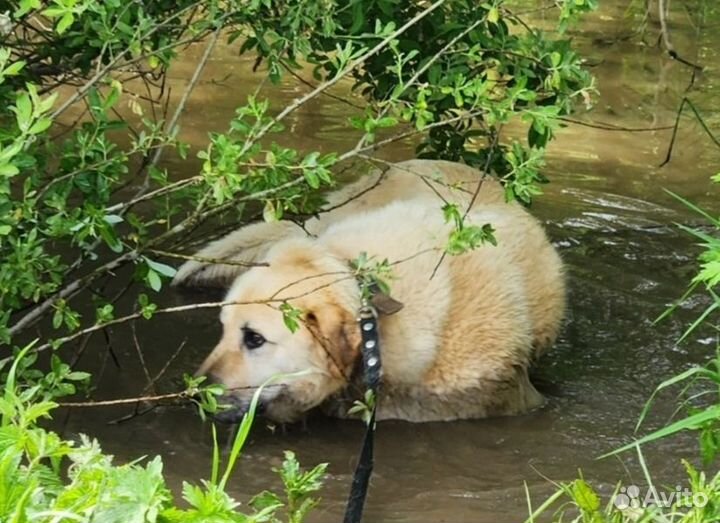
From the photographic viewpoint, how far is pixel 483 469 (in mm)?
4195

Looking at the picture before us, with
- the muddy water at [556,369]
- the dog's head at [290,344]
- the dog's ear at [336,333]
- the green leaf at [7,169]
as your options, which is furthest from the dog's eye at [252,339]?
the green leaf at [7,169]

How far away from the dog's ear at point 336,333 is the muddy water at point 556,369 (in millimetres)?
305

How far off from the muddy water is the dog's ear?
12.0 inches

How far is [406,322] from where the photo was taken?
4.57 meters

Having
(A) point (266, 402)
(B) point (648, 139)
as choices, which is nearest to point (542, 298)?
(A) point (266, 402)

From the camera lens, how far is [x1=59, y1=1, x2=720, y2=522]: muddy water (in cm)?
408

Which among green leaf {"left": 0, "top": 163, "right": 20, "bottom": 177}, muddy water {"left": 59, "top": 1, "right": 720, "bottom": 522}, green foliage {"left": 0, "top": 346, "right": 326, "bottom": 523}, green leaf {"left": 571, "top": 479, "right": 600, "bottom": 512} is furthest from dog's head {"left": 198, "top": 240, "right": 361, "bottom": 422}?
green foliage {"left": 0, "top": 346, "right": 326, "bottom": 523}

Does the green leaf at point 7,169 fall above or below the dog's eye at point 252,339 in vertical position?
above

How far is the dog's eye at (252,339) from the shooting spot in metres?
4.42

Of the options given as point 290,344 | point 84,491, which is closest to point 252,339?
point 290,344

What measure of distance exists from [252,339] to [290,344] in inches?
6.0

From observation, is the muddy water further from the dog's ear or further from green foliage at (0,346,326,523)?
green foliage at (0,346,326,523)

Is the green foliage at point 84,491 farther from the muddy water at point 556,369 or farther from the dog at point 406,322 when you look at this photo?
the dog at point 406,322

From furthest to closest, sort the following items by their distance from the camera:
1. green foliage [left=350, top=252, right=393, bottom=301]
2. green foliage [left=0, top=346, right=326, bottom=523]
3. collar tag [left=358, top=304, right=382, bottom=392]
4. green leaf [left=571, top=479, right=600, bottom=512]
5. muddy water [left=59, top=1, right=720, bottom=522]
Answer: collar tag [left=358, top=304, right=382, bottom=392] < muddy water [left=59, top=1, right=720, bottom=522] < green foliage [left=350, top=252, right=393, bottom=301] < green leaf [left=571, top=479, right=600, bottom=512] < green foliage [left=0, top=346, right=326, bottom=523]
